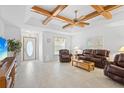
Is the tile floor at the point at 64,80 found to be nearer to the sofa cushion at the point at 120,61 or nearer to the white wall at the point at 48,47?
the sofa cushion at the point at 120,61

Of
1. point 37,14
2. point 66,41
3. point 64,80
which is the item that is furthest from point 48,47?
point 64,80

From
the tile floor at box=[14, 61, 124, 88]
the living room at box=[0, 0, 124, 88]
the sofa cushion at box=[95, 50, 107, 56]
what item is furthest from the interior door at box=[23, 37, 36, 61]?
the sofa cushion at box=[95, 50, 107, 56]

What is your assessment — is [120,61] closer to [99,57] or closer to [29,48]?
[99,57]

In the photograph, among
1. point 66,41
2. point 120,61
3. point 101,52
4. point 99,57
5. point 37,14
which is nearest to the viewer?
point 120,61

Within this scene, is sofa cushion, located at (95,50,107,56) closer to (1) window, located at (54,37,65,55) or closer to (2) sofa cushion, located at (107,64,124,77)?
(2) sofa cushion, located at (107,64,124,77)

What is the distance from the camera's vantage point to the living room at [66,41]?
3709 millimetres

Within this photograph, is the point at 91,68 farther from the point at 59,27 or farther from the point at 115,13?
the point at 59,27

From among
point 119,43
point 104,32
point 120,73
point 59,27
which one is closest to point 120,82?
point 120,73

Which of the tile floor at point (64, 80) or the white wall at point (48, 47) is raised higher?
the white wall at point (48, 47)

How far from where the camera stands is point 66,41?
29.6 ft

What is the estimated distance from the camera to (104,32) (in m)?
6.59

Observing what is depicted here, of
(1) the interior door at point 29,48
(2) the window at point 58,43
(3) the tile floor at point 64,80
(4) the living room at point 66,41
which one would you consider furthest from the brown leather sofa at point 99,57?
(1) the interior door at point 29,48

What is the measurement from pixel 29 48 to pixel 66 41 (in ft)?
9.90

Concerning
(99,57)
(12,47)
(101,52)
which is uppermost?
(12,47)
